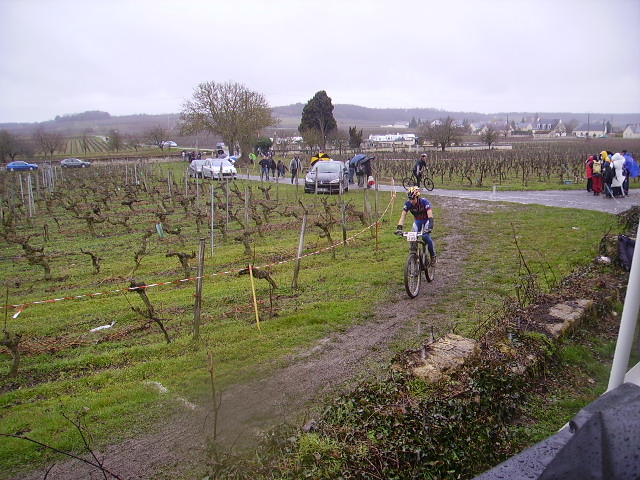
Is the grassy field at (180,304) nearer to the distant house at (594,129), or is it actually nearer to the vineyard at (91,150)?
the distant house at (594,129)

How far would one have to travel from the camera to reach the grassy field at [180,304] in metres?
5.43

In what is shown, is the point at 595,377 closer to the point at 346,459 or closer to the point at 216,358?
the point at 346,459

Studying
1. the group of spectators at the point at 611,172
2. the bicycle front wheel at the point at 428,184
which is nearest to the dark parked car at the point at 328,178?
the bicycle front wheel at the point at 428,184

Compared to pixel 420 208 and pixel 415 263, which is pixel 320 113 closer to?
pixel 420 208

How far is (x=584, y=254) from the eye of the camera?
10.9 meters

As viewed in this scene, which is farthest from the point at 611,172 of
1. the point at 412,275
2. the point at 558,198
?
the point at 412,275

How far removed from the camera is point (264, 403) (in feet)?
16.6

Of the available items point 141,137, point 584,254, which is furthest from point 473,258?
point 141,137

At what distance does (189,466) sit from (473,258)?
8587 millimetres

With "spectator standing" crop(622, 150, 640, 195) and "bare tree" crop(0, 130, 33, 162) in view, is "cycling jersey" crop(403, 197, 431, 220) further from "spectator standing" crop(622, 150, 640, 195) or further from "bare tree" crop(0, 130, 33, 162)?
"bare tree" crop(0, 130, 33, 162)

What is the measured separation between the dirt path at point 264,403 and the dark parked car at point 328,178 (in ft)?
56.1

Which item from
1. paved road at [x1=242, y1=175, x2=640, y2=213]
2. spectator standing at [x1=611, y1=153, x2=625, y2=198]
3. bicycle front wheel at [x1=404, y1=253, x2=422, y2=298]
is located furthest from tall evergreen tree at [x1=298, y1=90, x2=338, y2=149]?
bicycle front wheel at [x1=404, y1=253, x2=422, y2=298]

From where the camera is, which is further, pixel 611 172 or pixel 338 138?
pixel 338 138

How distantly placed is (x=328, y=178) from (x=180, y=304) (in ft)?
55.4
